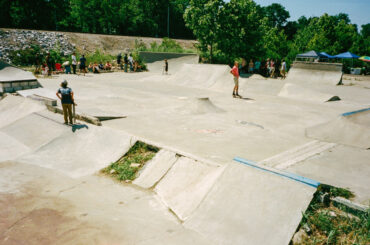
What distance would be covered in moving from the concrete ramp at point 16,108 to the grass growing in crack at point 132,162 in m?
4.77

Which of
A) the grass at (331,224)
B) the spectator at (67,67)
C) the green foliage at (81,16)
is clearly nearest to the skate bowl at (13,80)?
the spectator at (67,67)

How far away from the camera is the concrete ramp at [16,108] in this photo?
9258 mm

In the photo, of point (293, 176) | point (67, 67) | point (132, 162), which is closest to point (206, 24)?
point (67, 67)

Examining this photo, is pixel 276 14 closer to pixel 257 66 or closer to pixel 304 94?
pixel 257 66

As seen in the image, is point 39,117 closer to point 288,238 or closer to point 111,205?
point 111,205

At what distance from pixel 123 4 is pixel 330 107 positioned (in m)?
52.2

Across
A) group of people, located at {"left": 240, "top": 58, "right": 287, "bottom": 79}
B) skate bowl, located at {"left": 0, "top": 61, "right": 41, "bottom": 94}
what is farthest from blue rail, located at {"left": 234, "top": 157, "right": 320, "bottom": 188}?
group of people, located at {"left": 240, "top": 58, "right": 287, "bottom": 79}

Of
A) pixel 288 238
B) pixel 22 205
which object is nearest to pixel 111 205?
pixel 22 205

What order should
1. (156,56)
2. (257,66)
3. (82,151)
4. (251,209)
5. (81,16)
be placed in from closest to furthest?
(251,209) → (82,151) → (257,66) → (156,56) → (81,16)

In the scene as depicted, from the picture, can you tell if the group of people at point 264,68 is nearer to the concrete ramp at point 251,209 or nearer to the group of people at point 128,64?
the group of people at point 128,64

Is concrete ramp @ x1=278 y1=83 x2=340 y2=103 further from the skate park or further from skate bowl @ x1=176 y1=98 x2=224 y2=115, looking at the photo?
skate bowl @ x1=176 y1=98 x2=224 y2=115

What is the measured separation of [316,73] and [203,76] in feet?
24.6

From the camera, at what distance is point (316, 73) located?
57.9 ft

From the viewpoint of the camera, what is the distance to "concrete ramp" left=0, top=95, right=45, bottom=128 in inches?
364
